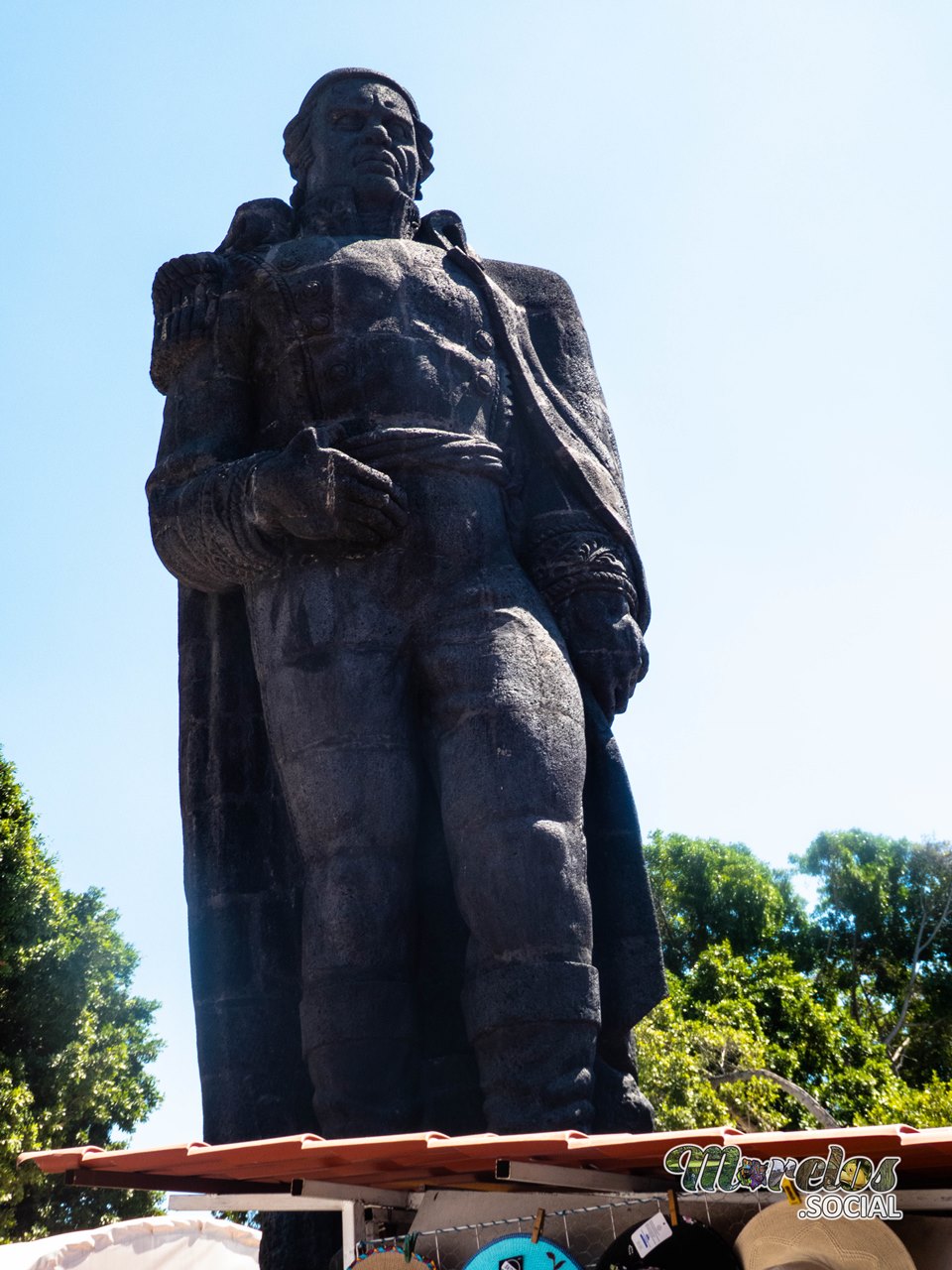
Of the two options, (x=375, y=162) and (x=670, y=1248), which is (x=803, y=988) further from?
(x=670, y=1248)

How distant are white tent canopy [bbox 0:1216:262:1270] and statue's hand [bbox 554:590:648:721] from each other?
12.9 ft

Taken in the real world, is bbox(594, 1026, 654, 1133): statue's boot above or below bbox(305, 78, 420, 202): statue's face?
below

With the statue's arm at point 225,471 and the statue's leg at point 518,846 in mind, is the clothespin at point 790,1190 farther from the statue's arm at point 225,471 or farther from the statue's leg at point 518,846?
the statue's arm at point 225,471

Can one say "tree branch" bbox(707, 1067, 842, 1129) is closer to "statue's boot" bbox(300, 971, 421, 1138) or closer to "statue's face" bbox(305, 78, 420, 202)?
"statue's boot" bbox(300, 971, 421, 1138)

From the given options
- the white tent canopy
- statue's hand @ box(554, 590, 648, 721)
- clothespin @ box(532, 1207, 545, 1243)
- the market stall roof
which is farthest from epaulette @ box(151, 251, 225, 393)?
the white tent canopy

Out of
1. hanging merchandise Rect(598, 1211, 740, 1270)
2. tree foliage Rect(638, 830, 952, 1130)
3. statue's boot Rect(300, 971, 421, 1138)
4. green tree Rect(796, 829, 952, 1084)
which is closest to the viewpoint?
hanging merchandise Rect(598, 1211, 740, 1270)

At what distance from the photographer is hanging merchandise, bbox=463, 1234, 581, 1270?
11.0 ft

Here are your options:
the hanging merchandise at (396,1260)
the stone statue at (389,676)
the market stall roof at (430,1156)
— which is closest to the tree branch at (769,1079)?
the stone statue at (389,676)

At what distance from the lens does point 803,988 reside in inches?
945

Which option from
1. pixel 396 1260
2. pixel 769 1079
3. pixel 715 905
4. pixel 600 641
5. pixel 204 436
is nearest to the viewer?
pixel 396 1260

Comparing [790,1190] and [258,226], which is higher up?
[258,226]

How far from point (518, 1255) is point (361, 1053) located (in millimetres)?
1513

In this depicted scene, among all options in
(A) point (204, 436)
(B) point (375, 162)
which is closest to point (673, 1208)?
(A) point (204, 436)

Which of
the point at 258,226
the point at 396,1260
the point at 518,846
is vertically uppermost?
the point at 258,226
